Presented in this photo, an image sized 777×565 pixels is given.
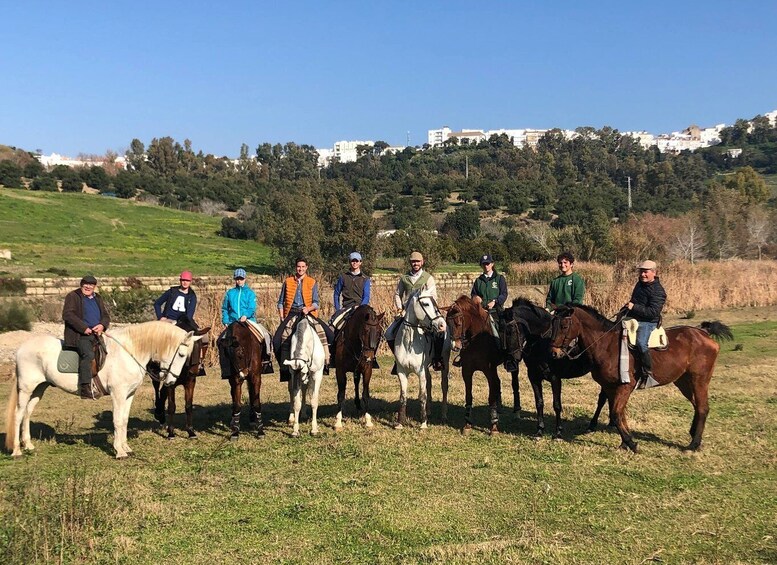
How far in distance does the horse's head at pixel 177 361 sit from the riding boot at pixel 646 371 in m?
6.20

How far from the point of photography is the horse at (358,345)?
30.8 feet

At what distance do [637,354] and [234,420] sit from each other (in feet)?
19.3

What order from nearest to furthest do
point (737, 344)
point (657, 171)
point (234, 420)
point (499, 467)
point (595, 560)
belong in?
1. point (595, 560)
2. point (499, 467)
3. point (234, 420)
4. point (737, 344)
5. point (657, 171)

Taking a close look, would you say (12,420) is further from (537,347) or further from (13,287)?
(13,287)

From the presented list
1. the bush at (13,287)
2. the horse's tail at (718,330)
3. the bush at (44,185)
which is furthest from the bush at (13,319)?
the bush at (44,185)

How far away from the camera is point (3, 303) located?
826 inches

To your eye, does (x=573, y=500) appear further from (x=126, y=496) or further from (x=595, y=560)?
(x=126, y=496)

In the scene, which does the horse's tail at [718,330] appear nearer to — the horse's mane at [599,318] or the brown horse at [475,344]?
the horse's mane at [599,318]

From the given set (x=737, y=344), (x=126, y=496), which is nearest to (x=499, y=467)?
(x=126, y=496)

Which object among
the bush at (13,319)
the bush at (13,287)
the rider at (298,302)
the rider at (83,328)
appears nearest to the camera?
the rider at (83,328)

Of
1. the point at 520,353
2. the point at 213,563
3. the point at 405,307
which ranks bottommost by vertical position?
the point at 213,563

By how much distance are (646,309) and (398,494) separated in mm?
4170

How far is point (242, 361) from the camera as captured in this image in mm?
8992

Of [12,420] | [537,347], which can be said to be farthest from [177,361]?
[537,347]
